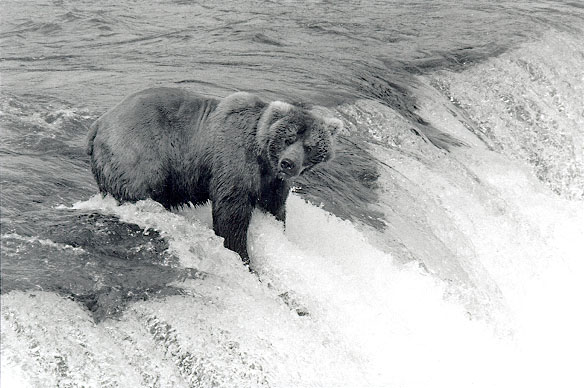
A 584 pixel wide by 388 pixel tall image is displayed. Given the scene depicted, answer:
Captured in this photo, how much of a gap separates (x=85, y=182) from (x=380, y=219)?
2.06 meters

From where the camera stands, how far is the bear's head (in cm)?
400

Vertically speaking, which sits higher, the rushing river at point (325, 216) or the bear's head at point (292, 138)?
the bear's head at point (292, 138)

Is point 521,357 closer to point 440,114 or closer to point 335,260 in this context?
point 335,260

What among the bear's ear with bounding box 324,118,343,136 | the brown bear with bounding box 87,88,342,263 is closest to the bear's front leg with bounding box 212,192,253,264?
the brown bear with bounding box 87,88,342,263

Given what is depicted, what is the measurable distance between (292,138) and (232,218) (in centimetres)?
51

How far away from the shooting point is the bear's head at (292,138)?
4.00 m

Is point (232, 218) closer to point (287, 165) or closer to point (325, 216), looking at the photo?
point (287, 165)

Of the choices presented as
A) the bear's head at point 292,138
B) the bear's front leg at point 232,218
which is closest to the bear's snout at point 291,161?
the bear's head at point 292,138

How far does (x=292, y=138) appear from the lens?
4020 mm

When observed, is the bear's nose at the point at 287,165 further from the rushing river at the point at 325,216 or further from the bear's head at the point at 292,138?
the rushing river at the point at 325,216

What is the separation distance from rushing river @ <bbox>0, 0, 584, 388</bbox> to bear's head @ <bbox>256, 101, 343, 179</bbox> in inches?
19.9

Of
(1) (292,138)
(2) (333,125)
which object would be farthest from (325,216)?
(1) (292,138)

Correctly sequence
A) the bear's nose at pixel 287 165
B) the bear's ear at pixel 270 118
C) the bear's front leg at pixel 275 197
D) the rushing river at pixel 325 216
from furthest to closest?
the bear's front leg at pixel 275 197 < the bear's ear at pixel 270 118 < the bear's nose at pixel 287 165 < the rushing river at pixel 325 216

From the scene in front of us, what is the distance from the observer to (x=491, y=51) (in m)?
9.61
